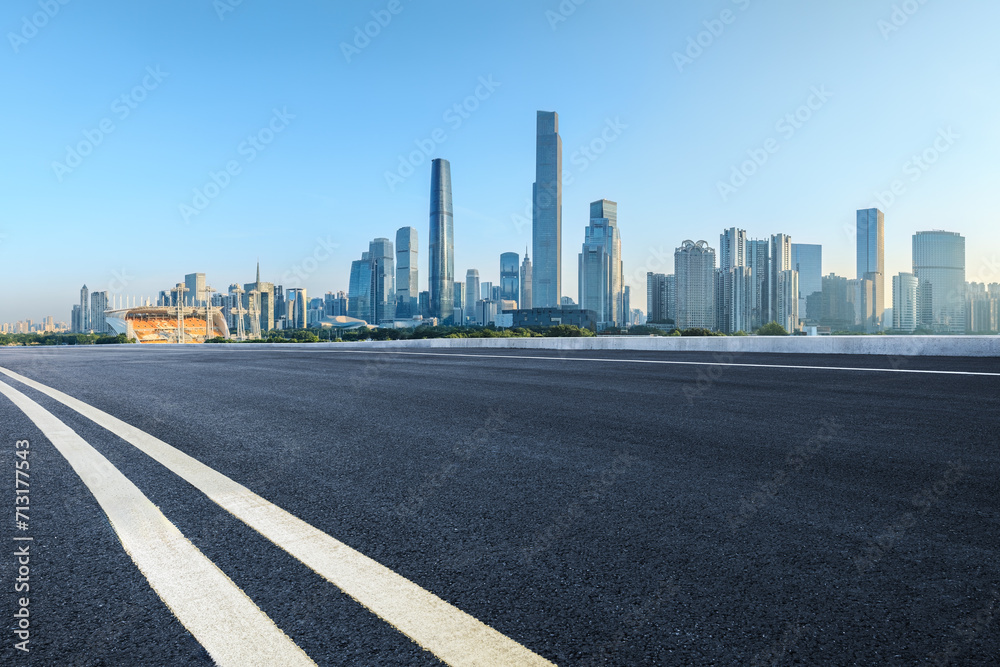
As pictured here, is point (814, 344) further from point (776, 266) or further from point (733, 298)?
point (776, 266)

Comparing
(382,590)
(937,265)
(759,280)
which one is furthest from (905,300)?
(382,590)

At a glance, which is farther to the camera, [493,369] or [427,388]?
[493,369]

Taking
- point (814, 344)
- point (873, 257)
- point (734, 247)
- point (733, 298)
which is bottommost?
point (814, 344)

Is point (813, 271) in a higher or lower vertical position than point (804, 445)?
higher

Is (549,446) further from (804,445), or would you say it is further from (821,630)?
(821,630)

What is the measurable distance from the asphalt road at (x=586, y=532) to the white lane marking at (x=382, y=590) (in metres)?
0.05

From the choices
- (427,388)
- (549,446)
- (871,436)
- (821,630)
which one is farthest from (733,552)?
(427,388)

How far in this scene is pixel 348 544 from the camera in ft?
7.45

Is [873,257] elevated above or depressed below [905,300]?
above

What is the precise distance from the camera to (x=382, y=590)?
1858mm

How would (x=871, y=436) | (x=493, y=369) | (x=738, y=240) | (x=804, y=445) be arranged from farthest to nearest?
1. (x=738, y=240)
2. (x=493, y=369)
3. (x=871, y=436)
4. (x=804, y=445)

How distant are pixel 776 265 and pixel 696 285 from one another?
12912 millimetres

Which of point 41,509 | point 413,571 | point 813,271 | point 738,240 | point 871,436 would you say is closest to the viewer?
point 413,571

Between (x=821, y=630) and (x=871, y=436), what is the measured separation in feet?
11.2
